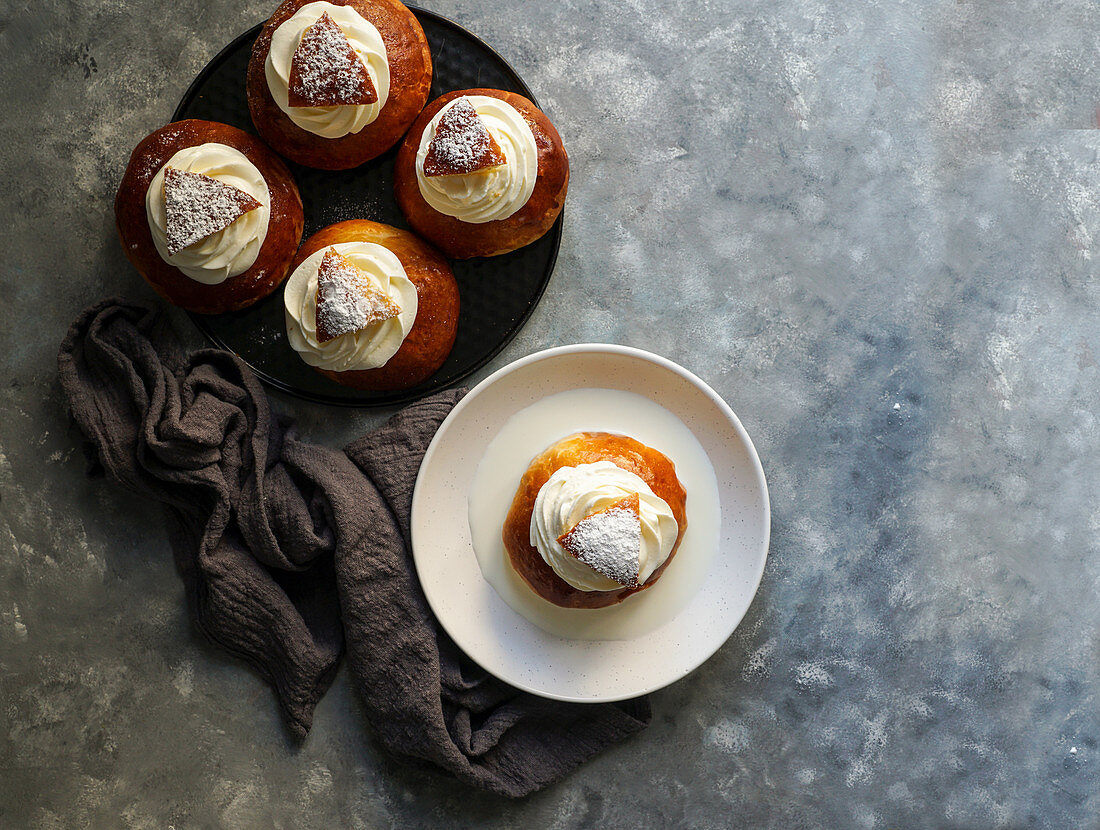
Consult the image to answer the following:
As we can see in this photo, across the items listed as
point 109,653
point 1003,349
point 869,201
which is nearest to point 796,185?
point 869,201

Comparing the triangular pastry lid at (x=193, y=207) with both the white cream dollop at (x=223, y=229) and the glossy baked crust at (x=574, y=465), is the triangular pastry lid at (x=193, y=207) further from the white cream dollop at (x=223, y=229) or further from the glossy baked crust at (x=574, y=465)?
the glossy baked crust at (x=574, y=465)

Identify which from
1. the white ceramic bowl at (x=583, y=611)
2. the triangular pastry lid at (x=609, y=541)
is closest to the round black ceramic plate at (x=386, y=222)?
the white ceramic bowl at (x=583, y=611)

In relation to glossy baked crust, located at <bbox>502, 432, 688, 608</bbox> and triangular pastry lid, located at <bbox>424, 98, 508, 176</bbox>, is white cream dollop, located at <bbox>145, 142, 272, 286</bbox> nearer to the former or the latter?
triangular pastry lid, located at <bbox>424, 98, 508, 176</bbox>

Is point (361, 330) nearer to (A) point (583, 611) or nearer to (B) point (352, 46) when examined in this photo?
(B) point (352, 46)

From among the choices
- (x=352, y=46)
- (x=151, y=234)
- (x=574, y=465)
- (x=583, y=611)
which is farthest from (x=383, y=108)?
(x=583, y=611)

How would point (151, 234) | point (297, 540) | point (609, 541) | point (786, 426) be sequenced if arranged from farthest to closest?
point (786, 426) → point (297, 540) → point (151, 234) → point (609, 541)

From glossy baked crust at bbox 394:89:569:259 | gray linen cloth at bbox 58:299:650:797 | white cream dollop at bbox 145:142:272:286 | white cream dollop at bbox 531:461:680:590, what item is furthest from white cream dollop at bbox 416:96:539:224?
white cream dollop at bbox 531:461:680:590
